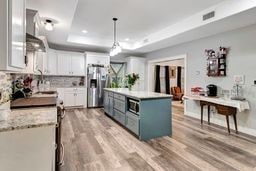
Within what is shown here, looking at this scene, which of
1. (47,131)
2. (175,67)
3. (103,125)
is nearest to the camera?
(47,131)

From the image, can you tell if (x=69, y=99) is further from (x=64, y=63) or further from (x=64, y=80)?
(x=64, y=63)

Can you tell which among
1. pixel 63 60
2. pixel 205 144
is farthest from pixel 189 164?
pixel 63 60

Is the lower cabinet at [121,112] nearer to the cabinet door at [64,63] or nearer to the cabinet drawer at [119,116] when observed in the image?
the cabinet drawer at [119,116]

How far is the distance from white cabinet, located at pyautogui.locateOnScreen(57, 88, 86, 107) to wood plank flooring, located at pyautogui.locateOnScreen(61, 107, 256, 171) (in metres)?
2.40

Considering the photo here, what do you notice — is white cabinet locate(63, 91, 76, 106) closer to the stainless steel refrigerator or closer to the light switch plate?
the stainless steel refrigerator

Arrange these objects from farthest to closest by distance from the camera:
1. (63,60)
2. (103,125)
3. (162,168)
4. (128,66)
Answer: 1. (128,66)
2. (63,60)
3. (103,125)
4. (162,168)

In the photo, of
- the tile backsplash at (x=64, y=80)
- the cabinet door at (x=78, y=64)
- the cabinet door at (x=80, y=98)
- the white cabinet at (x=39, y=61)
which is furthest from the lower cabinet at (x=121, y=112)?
the tile backsplash at (x=64, y=80)

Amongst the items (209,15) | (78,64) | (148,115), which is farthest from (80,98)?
(209,15)

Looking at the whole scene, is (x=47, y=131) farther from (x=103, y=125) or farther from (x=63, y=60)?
(x=63, y=60)

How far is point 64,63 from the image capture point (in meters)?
6.48

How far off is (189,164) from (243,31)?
344 cm

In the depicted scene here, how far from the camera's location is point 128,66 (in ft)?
25.9

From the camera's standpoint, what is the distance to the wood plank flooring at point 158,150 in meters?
2.38

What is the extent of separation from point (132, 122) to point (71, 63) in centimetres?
423
